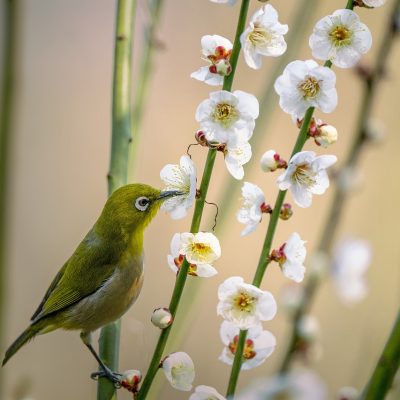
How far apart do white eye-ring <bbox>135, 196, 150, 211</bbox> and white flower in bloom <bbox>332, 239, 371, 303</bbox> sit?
0.39m

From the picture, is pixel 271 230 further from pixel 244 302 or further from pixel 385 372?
pixel 385 372

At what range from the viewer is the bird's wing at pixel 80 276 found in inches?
75.0

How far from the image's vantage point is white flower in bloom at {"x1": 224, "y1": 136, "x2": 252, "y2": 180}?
1.04 metres

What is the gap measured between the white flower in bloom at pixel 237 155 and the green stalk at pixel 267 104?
612 millimetres

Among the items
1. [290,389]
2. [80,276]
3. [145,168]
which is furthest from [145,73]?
[145,168]

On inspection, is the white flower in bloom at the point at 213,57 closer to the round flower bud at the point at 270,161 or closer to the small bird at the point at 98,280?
the round flower bud at the point at 270,161

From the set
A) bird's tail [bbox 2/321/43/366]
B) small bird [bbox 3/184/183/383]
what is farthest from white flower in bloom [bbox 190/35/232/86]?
bird's tail [bbox 2/321/43/366]

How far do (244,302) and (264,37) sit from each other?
39cm

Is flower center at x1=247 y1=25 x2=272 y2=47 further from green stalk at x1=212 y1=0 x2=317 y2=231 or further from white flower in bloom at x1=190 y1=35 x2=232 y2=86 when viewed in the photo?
green stalk at x1=212 y1=0 x2=317 y2=231

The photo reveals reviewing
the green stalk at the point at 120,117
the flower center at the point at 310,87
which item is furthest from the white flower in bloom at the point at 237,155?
the green stalk at the point at 120,117

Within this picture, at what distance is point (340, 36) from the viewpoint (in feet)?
3.56

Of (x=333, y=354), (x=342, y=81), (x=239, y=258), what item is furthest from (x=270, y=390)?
(x=342, y=81)

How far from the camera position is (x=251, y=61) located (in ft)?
3.62

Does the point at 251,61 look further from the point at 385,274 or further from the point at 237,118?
the point at 385,274
